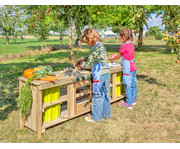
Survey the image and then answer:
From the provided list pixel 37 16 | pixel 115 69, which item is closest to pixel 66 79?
pixel 115 69

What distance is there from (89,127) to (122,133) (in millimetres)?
651

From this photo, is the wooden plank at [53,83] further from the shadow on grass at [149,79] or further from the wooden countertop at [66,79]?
the shadow on grass at [149,79]

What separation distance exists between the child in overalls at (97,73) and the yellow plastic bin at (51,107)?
0.71 metres

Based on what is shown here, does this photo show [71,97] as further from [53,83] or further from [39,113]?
[39,113]

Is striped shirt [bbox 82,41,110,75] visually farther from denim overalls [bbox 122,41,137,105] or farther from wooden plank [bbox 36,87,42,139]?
wooden plank [bbox 36,87,42,139]

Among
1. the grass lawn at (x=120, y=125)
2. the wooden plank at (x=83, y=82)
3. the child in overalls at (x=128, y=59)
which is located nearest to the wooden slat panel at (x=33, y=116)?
the grass lawn at (x=120, y=125)

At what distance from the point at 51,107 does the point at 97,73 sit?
1078 millimetres

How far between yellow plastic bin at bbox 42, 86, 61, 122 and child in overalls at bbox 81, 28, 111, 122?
2.34 feet

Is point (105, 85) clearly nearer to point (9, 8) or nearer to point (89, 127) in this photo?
point (89, 127)

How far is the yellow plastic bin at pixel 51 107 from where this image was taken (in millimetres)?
3642

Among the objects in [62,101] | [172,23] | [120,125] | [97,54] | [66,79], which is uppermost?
[172,23]

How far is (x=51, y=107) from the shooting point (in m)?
3.81

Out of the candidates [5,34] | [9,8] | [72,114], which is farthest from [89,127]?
[9,8]

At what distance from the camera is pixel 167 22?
227 inches
